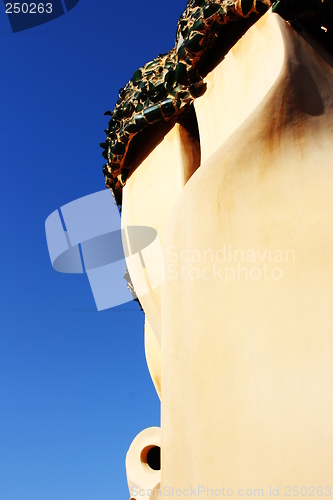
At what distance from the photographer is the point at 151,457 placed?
5906 millimetres

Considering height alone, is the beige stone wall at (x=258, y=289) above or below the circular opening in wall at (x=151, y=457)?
above

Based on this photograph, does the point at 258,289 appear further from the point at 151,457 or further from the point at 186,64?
the point at 151,457

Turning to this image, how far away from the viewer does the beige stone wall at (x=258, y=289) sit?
2.53 meters

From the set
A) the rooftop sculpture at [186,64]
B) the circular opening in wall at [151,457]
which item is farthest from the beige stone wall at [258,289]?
Answer: the circular opening in wall at [151,457]

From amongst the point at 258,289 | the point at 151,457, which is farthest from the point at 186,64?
the point at 151,457

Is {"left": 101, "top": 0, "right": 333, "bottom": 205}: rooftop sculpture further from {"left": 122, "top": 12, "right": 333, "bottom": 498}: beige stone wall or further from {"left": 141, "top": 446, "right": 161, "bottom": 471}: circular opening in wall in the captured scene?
{"left": 141, "top": 446, "right": 161, "bottom": 471}: circular opening in wall

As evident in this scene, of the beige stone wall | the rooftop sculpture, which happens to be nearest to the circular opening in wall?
the beige stone wall

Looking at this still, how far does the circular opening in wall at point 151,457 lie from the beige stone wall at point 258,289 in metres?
3.16

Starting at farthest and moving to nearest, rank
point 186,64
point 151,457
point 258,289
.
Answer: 1. point 151,457
2. point 186,64
3. point 258,289

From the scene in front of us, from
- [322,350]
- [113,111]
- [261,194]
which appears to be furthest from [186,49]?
[322,350]

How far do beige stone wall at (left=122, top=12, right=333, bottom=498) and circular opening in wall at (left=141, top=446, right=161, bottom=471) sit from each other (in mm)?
3157

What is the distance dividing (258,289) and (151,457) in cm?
383

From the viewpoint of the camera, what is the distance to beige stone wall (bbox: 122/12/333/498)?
2529 millimetres

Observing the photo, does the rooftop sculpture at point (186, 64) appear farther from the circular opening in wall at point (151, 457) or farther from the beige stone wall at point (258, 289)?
the circular opening in wall at point (151, 457)
